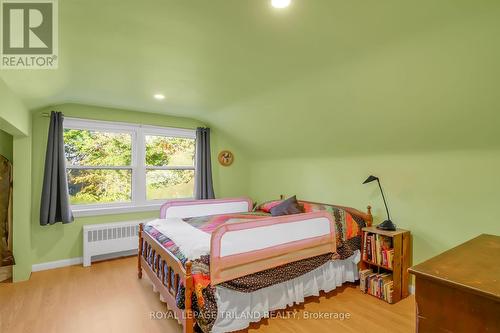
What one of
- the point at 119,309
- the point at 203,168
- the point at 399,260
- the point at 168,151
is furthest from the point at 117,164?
the point at 399,260

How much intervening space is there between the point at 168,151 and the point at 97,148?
1.03 m

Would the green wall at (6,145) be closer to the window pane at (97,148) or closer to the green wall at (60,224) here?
the green wall at (60,224)

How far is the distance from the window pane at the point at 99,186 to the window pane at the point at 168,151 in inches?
17.7

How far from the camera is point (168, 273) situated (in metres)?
2.22

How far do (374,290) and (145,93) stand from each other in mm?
3313

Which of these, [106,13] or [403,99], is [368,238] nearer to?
[403,99]

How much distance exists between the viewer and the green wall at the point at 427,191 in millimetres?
2223

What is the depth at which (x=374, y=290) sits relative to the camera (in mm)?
2615

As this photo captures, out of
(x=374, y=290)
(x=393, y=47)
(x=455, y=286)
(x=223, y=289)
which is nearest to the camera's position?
(x=455, y=286)

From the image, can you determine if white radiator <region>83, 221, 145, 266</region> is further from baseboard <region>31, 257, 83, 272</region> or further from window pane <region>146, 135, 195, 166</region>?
window pane <region>146, 135, 195, 166</region>

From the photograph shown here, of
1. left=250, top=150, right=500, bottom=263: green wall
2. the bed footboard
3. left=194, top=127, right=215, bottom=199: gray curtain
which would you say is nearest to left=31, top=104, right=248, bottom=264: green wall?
left=194, top=127, right=215, bottom=199: gray curtain

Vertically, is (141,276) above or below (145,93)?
below

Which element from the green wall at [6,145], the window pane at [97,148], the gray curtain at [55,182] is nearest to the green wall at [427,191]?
the window pane at [97,148]

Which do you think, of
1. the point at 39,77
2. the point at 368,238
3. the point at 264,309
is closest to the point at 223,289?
the point at 264,309
